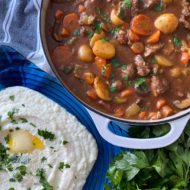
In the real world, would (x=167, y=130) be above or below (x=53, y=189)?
above

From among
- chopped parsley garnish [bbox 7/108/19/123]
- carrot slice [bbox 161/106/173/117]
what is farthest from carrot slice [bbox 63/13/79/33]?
carrot slice [bbox 161/106/173/117]

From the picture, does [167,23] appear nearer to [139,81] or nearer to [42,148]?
[139,81]

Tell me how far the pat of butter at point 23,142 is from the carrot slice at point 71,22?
3.21ft

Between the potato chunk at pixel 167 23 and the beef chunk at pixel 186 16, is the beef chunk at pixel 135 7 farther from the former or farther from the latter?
the beef chunk at pixel 186 16

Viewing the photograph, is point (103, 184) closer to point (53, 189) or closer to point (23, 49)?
point (53, 189)

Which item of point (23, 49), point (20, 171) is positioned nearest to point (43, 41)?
point (23, 49)

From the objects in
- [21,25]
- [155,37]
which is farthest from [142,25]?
[21,25]

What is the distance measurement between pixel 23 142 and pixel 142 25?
4.67 ft

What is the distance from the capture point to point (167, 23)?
153 inches

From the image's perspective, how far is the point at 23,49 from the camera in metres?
4.45

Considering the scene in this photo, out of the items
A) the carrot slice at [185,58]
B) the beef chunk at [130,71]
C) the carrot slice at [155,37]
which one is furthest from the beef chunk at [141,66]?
the carrot slice at [185,58]

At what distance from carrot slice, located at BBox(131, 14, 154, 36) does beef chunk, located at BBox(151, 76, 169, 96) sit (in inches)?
14.5

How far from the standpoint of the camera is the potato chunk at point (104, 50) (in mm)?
3939

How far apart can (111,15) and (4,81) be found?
1172mm
